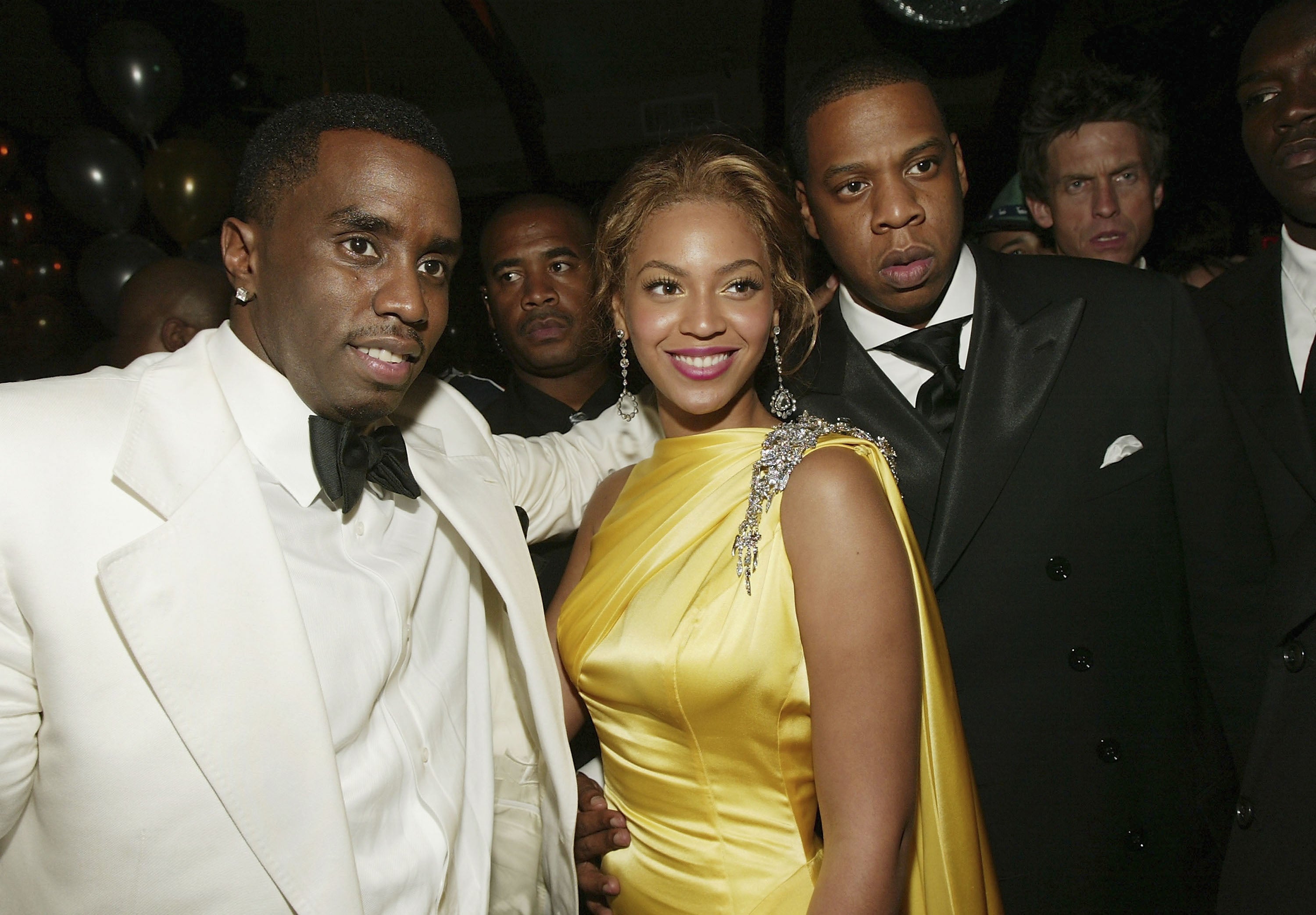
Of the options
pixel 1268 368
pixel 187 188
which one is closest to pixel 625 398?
pixel 1268 368

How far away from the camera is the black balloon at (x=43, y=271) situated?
5.00m

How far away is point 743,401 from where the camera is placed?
5.81ft

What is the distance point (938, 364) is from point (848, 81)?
26.6 inches

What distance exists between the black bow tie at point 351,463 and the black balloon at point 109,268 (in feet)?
13.4

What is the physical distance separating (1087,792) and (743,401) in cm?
105

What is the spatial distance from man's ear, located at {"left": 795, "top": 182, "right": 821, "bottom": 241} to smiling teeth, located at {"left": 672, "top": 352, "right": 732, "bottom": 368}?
1.63ft

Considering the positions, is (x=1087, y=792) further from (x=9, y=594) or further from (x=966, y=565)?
(x=9, y=594)

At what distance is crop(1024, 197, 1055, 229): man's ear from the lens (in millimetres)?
2902

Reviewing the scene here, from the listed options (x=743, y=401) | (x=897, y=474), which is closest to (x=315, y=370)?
(x=743, y=401)

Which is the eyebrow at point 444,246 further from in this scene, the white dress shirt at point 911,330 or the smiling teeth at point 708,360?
the white dress shirt at point 911,330

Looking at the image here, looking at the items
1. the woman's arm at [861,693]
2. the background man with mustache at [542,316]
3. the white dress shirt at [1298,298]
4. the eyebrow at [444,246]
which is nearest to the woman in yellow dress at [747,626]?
the woman's arm at [861,693]

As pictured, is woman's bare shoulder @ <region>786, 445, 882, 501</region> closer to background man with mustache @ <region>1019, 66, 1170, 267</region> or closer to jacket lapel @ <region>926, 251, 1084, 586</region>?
jacket lapel @ <region>926, 251, 1084, 586</region>

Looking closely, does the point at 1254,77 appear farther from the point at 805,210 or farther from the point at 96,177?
the point at 96,177

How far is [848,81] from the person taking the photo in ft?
6.09
